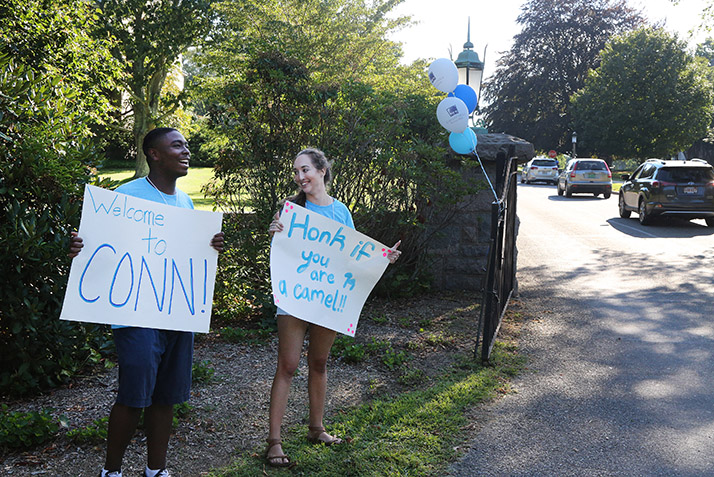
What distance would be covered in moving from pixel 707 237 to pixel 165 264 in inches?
564

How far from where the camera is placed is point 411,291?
808 cm

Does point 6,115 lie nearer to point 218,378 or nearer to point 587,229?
point 218,378

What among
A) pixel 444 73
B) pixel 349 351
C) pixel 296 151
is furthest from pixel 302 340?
pixel 444 73

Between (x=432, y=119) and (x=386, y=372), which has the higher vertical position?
(x=432, y=119)

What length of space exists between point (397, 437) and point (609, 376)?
7.35 feet

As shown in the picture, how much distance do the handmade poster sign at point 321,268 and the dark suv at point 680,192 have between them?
1475 cm

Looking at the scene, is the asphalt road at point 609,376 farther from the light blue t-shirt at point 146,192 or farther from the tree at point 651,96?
the tree at point 651,96

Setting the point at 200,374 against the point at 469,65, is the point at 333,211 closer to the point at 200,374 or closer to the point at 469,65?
the point at 200,374

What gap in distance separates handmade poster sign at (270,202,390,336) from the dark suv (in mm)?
14753

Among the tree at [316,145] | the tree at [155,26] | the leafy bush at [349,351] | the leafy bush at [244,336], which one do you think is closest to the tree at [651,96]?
the tree at [155,26]

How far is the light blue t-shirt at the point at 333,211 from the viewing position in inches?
146

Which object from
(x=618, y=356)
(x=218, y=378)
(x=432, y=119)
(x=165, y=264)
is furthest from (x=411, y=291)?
(x=165, y=264)

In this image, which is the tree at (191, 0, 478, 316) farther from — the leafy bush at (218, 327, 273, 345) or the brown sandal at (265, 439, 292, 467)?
the brown sandal at (265, 439, 292, 467)

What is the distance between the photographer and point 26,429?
11.8 feet
